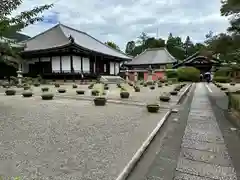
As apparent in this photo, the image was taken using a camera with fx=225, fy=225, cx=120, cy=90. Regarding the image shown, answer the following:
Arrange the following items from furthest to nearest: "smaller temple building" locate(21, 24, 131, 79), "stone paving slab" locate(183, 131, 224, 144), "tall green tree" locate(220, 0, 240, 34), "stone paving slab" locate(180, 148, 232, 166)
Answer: "smaller temple building" locate(21, 24, 131, 79) → "tall green tree" locate(220, 0, 240, 34) → "stone paving slab" locate(183, 131, 224, 144) → "stone paving slab" locate(180, 148, 232, 166)

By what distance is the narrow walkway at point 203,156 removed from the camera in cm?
317

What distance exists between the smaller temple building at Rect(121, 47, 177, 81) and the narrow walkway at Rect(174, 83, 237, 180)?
2885cm

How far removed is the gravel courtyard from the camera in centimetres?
312

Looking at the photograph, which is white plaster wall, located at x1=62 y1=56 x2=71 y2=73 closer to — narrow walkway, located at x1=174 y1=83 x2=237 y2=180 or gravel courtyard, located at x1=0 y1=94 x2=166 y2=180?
gravel courtyard, located at x1=0 y1=94 x2=166 y2=180

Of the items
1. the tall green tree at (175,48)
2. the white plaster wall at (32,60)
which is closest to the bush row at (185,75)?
the white plaster wall at (32,60)

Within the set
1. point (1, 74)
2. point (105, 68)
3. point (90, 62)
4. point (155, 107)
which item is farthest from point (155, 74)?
point (155, 107)

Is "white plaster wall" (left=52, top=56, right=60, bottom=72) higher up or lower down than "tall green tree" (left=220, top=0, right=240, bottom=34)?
lower down

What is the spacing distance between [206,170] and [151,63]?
3423 cm

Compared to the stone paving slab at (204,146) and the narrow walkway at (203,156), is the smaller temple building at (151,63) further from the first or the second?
the stone paving slab at (204,146)

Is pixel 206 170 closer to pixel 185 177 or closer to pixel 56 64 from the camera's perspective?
pixel 185 177

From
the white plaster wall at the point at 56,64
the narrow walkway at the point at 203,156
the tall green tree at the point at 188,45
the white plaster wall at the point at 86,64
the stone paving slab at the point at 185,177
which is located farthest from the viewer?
the tall green tree at the point at 188,45

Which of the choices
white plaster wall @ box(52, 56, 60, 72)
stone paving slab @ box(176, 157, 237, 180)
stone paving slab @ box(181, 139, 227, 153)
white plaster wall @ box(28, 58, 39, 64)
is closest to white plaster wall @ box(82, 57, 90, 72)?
white plaster wall @ box(52, 56, 60, 72)

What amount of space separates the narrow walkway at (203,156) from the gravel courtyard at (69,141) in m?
0.85

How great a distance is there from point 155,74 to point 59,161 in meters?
31.5
